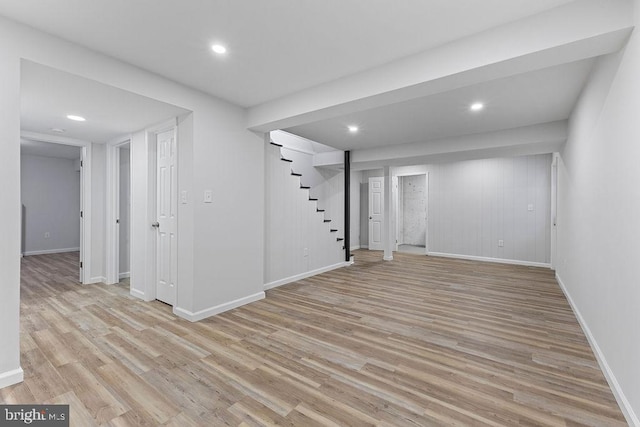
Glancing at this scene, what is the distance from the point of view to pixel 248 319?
301 cm

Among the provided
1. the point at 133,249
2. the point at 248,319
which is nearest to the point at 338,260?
the point at 248,319

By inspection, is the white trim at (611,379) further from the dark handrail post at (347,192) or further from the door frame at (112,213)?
the door frame at (112,213)

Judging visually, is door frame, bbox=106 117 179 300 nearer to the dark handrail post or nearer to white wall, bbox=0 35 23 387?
white wall, bbox=0 35 23 387

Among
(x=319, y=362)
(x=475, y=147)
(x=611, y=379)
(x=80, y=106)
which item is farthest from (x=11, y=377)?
(x=475, y=147)

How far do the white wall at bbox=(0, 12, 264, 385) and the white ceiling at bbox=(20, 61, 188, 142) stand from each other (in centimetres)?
12

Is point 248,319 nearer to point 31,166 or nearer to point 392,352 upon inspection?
point 392,352

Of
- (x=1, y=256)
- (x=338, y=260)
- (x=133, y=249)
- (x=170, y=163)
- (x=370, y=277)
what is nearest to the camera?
(x=1, y=256)

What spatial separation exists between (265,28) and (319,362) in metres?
2.36

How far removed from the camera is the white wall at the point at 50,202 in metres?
6.95

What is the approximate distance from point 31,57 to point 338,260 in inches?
189

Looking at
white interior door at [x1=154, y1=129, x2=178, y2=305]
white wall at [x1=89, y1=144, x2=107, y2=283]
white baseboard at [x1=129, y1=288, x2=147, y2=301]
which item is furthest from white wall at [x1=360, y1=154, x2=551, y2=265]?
white wall at [x1=89, y1=144, x2=107, y2=283]

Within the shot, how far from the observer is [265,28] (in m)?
1.95

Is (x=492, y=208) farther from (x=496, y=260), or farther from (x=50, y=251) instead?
(x=50, y=251)

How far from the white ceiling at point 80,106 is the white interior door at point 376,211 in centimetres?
609
